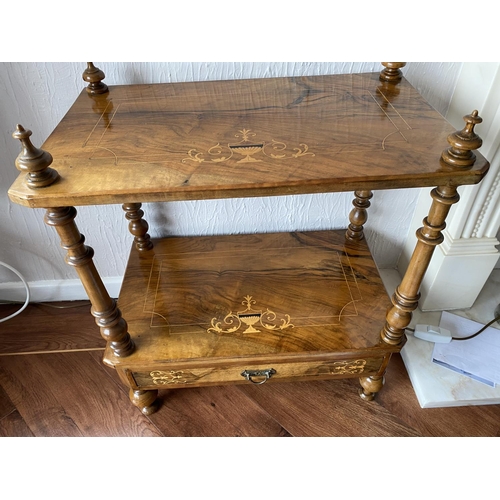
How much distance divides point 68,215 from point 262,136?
0.38m

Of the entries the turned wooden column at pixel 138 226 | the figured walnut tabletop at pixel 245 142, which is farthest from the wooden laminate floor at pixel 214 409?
the figured walnut tabletop at pixel 245 142

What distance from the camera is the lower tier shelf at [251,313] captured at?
956 millimetres

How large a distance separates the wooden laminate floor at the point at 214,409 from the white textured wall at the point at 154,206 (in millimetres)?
337

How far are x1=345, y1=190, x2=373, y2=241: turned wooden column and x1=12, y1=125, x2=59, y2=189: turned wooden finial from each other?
783 millimetres

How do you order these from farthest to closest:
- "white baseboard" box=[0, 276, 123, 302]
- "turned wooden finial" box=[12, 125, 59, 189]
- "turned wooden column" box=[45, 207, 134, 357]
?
"white baseboard" box=[0, 276, 123, 302] → "turned wooden column" box=[45, 207, 134, 357] → "turned wooden finial" box=[12, 125, 59, 189]

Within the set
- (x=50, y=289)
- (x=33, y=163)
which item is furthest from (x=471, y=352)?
(x=50, y=289)

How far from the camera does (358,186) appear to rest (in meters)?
0.69

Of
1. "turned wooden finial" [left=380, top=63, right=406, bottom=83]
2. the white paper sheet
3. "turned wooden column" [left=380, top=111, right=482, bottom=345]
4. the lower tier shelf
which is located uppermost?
"turned wooden finial" [left=380, top=63, right=406, bottom=83]

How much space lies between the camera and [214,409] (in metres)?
1.14

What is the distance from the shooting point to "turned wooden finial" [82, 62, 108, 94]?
2.92ft

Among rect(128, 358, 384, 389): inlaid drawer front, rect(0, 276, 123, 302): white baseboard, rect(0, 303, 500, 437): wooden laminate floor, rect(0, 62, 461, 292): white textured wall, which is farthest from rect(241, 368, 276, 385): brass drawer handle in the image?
rect(0, 276, 123, 302): white baseboard

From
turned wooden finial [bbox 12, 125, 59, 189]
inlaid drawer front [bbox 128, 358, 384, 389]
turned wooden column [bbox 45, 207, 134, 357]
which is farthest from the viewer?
inlaid drawer front [bbox 128, 358, 384, 389]

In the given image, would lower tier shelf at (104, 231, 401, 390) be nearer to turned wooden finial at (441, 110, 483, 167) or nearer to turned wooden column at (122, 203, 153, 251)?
turned wooden column at (122, 203, 153, 251)

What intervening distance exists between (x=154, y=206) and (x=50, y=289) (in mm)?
532
